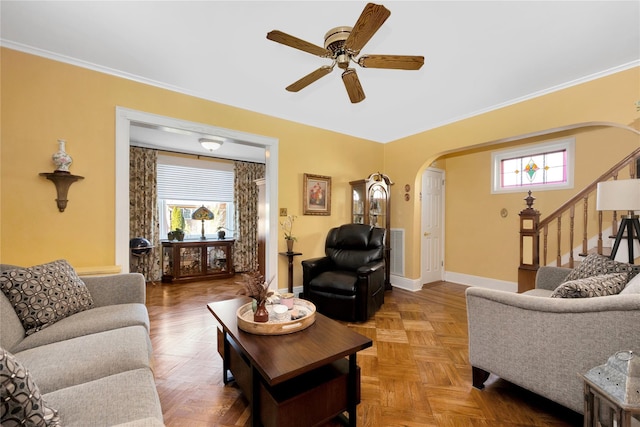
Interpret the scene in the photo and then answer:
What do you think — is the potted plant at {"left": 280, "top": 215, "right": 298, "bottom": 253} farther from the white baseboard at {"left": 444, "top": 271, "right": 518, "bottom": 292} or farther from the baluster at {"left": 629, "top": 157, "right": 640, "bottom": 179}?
the baluster at {"left": 629, "top": 157, "right": 640, "bottom": 179}

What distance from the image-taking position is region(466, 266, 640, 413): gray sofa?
133 cm

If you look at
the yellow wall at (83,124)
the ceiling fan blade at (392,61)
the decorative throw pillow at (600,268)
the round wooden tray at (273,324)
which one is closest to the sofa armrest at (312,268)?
the round wooden tray at (273,324)

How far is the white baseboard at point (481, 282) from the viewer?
420 centimetres

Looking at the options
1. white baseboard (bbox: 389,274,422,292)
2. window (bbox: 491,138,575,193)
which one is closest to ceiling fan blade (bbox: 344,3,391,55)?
white baseboard (bbox: 389,274,422,292)

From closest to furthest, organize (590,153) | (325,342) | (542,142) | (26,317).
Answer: (325,342) → (26,317) → (590,153) → (542,142)

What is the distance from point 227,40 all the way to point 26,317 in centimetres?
240

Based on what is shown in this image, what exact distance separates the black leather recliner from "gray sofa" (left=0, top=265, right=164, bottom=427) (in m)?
1.83

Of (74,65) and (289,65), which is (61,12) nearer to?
(74,65)

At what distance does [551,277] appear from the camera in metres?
2.60

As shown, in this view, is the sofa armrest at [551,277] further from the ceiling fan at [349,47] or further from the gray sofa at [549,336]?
the ceiling fan at [349,47]

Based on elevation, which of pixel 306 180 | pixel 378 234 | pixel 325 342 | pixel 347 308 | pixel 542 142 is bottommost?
pixel 347 308

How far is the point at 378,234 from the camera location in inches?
143

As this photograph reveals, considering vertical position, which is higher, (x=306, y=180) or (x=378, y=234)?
(x=306, y=180)

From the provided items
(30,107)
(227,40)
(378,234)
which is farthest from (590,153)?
(30,107)
